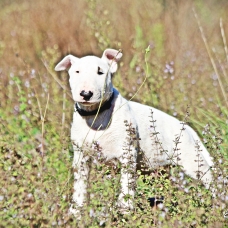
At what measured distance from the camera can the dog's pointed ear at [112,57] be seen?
4488mm

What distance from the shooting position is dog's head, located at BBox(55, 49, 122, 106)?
4008mm

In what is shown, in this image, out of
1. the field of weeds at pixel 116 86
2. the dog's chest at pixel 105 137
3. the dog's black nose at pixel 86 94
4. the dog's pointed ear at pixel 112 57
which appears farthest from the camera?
the dog's pointed ear at pixel 112 57

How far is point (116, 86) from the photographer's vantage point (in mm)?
5949

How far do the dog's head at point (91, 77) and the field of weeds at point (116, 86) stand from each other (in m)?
0.25

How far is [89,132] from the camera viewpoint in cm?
442

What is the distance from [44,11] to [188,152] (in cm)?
502

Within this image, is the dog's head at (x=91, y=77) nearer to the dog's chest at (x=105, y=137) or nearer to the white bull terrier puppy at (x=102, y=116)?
the white bull terrier puppy at (x=102, y=116)

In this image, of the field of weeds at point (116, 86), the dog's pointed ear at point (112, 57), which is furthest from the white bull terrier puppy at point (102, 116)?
the field of weeds at point (116, 86)

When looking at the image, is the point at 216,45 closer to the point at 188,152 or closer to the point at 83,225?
the point at 188,152

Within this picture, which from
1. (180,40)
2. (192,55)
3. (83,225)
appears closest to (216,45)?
(180,40)

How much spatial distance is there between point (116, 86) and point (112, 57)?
1.38 meters

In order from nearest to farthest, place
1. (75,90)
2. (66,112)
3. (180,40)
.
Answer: (75,90), (66,112), (180,40)

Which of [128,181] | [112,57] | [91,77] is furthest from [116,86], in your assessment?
[128,181]

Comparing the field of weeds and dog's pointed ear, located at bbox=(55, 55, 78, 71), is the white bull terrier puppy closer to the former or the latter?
dog's pointed ear, located at bbox=(55, 55, 78, 71)
